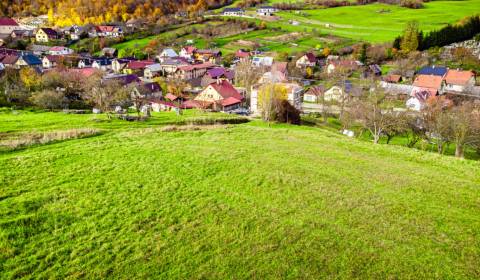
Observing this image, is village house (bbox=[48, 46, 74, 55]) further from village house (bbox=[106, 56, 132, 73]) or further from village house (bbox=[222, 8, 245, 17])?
village house (bbox=[222, 8, 245, 17])

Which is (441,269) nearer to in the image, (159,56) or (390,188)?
(390,188)

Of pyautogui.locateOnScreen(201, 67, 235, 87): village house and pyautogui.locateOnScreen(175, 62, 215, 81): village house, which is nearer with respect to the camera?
pyautogui.locateOnScreen(201, 67, 235, 87): village house

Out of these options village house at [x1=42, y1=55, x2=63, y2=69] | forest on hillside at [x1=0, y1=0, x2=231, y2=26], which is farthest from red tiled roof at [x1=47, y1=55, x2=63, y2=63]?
forest on hillside at [x1=0, y1=0, x2=231, y2=26]

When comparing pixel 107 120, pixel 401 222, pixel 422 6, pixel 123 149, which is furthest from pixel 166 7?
pixel 401 222

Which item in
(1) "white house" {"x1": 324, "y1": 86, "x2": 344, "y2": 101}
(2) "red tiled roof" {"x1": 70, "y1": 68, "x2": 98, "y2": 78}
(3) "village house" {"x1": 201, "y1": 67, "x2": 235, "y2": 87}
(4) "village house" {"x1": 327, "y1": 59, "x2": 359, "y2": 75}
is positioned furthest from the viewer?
(4) "village house" {"x1": 327, "y1": 59, "x2": 359, "y2": 75}

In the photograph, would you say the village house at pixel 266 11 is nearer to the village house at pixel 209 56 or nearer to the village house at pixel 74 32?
the village house at pixel 209 56

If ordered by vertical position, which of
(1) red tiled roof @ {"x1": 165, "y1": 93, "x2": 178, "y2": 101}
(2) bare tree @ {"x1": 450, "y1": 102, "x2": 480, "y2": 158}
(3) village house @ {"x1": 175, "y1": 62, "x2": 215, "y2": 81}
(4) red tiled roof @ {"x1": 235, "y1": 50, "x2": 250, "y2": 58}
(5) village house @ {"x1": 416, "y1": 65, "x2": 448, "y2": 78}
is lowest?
(2) bare tree @ {"x1": 450, "y1": 102, "x2": 480, "y2": 158}

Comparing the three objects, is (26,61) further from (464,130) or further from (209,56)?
(464,130)
